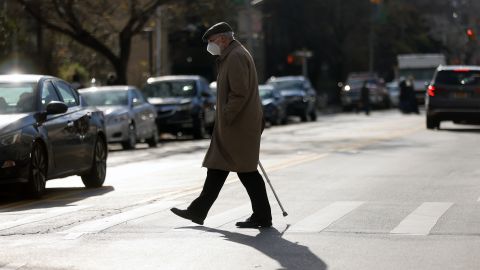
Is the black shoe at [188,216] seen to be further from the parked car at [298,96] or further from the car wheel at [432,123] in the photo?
the parked car at [298,96]

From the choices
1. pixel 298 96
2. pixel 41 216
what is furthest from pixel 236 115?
pixel 298 96

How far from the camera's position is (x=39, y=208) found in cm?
1318

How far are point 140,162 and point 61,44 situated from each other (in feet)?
84.2

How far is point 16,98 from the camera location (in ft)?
49.2

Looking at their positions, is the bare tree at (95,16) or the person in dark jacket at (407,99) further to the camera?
the person in dark jacket at (407,99)

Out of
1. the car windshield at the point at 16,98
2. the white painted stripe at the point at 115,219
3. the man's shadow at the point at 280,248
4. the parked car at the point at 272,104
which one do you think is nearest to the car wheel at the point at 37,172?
the car windshield at the point at 16,98

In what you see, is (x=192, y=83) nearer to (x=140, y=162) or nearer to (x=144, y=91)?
(x=144, y=91)

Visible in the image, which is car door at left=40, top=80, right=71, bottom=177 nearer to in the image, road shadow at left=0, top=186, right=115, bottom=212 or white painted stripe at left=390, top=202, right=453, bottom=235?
road shadow at left=0, top=186, right=115, bottom=212

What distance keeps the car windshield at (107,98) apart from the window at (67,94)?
1220 centimetres

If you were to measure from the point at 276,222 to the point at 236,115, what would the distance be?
3.75 feet

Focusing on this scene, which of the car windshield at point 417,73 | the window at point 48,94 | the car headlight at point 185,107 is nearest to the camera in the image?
the window at point 48,94

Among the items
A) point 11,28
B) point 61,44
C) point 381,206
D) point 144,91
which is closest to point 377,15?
point 61,44

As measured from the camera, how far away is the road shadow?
1348 cm

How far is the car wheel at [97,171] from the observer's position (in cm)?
1622
